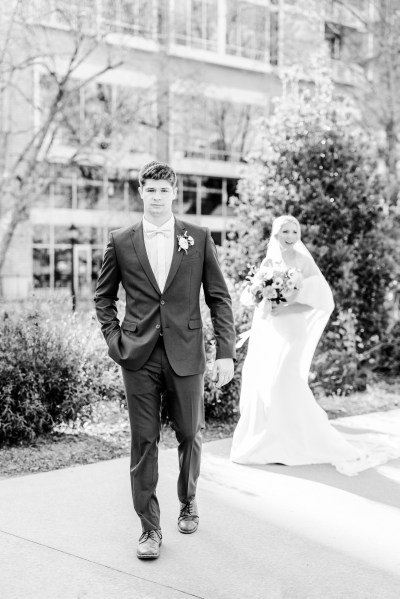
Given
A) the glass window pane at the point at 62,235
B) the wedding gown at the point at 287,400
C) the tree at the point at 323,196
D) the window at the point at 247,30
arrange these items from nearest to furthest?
1. the wedding gown at the point at 287,400
2. the tree at the point at 323,196
3. the window at the point at 247,30
4. the glass window pane at the point at 62,235

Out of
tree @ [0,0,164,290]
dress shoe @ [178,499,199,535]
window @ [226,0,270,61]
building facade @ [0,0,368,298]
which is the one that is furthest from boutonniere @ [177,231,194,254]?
window @ [226,0,270,61]

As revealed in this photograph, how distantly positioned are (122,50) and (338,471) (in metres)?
14.8

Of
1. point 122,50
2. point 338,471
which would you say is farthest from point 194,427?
point 122,50

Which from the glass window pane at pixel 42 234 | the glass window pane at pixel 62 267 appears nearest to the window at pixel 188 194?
the glass window pane at pixel 62 267

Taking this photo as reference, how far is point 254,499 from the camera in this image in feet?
19.2

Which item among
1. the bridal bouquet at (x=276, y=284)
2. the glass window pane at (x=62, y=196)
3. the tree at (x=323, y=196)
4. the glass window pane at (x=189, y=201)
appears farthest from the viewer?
the glass window pane at (x=189, y=201)

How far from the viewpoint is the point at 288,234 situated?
24.3 feet

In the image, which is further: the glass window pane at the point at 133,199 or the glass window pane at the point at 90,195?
the glass window pane at the point at 133,199

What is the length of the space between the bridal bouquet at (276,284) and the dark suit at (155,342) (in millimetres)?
2342

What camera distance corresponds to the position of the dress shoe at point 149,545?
452 cm

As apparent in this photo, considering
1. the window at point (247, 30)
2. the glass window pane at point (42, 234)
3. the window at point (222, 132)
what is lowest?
the glass window pane at point (42, 234)

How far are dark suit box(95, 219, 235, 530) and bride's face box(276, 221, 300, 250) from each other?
8.22 feet

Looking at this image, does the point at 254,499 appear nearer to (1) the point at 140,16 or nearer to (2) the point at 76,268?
(1) the point at 140,16

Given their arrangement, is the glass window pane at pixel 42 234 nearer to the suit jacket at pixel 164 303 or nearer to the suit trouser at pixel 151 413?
the suit jacket at pixel 164 303
